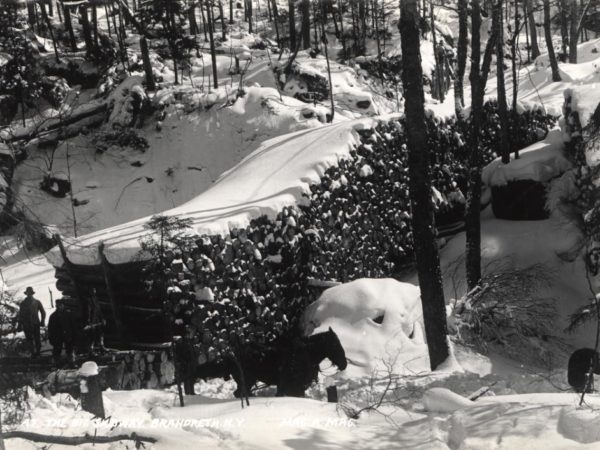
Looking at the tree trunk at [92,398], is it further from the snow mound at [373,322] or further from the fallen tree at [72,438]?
the snow mound at [373,322]

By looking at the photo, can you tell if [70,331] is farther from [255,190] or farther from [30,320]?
[255,190]

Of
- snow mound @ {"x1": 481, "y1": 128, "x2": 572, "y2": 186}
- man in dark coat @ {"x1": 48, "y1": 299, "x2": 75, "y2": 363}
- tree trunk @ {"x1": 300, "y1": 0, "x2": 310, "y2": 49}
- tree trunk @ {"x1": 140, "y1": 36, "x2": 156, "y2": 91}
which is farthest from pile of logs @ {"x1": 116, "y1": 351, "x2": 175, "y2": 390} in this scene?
tree trunk @ {"x1": 300, "y1": 0, "x2": 310, "y2": 49}

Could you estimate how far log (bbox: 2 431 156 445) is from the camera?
439 cm

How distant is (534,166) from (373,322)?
327 inches

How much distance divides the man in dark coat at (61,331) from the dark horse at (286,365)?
2685 mm

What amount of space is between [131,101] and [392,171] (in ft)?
54.3

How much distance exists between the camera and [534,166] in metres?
17.2

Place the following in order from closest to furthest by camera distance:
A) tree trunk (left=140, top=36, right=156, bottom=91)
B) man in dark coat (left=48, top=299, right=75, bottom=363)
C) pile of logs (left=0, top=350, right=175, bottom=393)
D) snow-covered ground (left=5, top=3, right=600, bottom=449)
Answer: snow-covered ground (left=5, top=3, right=600, bottom=449)
pile of logs (left=0, top=350, right=175, bottom=393)
man in dark coat (left=48, top=299, right=75, bottom=363)
tree trunk (left=140, top=36, right=156, bottom=91)

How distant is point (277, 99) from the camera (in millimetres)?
28422

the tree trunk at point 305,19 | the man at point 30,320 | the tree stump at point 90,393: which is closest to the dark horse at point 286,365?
the tree stump at point 90,393

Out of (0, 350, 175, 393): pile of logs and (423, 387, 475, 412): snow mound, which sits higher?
(423, 387, 475, 412): snow mound

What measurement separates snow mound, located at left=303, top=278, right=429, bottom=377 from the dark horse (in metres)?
1.26

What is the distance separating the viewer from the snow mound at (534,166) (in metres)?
17.3

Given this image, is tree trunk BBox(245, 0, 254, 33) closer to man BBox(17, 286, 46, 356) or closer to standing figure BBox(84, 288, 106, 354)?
man BBox(17, 286, 46, 356)
